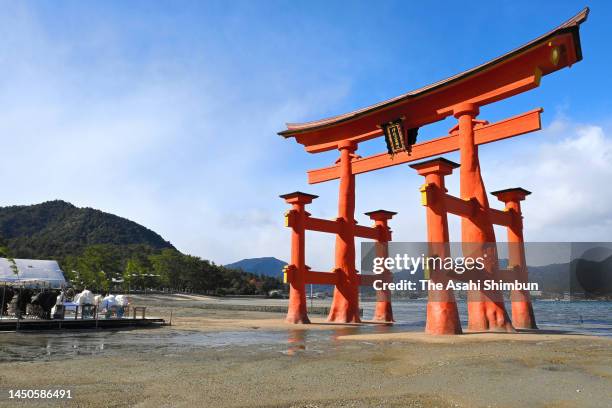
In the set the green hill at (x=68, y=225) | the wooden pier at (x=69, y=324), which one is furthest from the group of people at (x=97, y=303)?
the green hill at (x=68, y=225)

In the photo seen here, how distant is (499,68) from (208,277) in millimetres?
75911

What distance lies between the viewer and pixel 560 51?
14.9 meters

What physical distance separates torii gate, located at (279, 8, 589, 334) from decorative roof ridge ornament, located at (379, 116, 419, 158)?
1.8 inches

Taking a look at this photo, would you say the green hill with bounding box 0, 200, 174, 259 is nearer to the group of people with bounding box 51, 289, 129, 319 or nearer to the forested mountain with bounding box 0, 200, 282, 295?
the forested mountain with bounding box 0, 200, 282, 295

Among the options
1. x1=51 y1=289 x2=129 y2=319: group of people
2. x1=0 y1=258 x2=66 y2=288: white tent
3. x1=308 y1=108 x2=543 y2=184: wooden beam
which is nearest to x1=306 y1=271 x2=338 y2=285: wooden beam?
x1=308 y1=108 x2=543 y2=184: wooden beam

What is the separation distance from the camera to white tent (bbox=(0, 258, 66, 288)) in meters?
20.9

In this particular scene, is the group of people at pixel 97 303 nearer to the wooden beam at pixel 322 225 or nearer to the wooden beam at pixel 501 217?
the wooden beam at pixel 322 225

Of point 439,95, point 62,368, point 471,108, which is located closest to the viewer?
point 62,368

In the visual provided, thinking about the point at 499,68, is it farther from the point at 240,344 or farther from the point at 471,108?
the point at 240,344

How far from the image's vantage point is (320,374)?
7637mm

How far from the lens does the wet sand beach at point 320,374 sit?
224 inches

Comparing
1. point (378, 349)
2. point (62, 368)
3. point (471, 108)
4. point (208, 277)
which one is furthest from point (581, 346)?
point (208, 277)

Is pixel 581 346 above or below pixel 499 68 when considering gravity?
below

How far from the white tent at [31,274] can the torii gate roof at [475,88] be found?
16.0m
